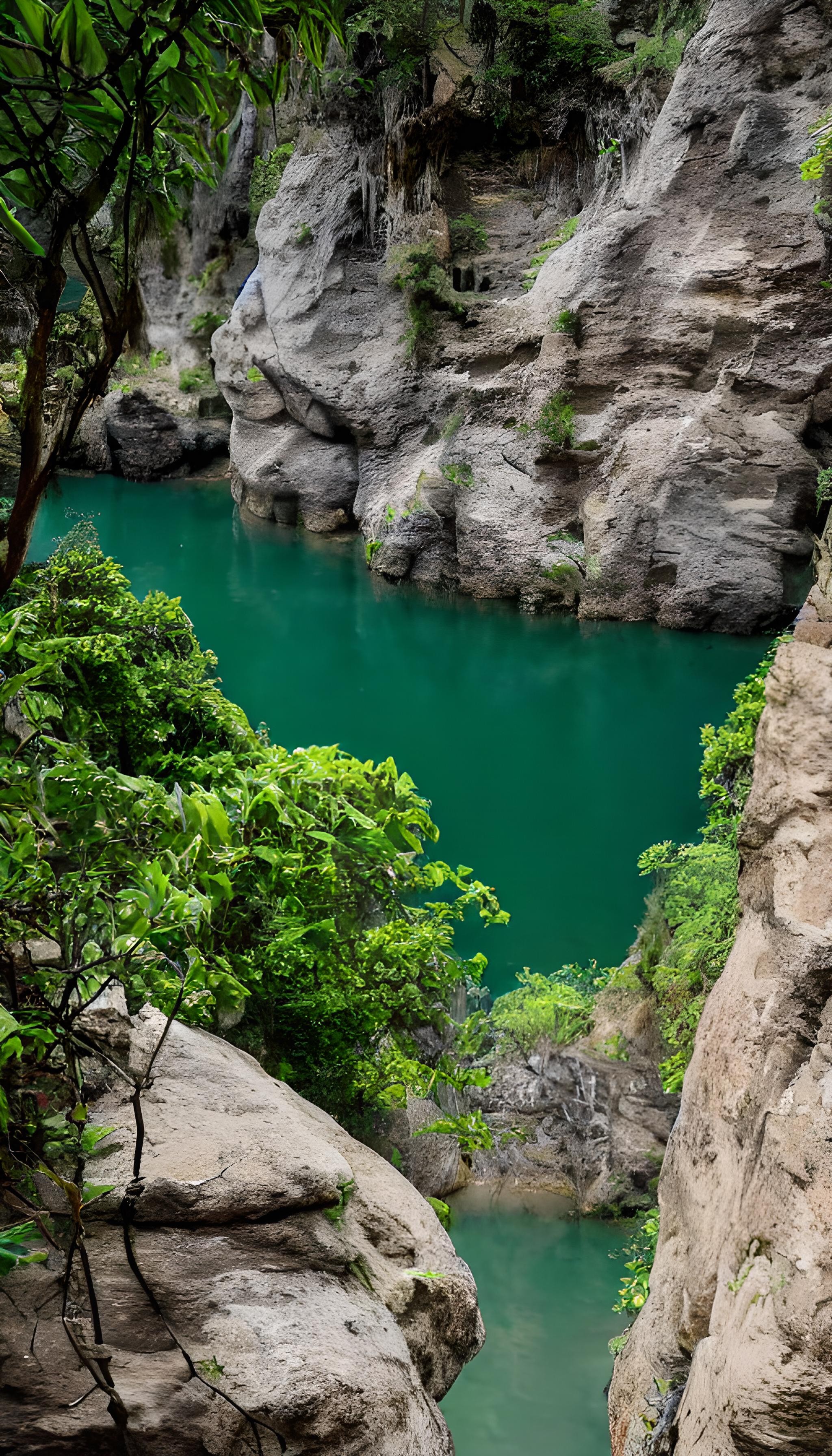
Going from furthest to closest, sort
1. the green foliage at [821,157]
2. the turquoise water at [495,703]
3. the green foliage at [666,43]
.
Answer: the green foliage at [666,43]
the turquoise water at [495,703]
the green foliage at [821,157]

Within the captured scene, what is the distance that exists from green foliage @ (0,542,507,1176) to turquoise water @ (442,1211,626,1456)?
3.19 feet

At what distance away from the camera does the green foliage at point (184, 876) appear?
171 cm

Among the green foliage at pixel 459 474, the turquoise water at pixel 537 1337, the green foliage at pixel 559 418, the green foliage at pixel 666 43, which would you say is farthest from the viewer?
the green foliage at pixel 459 474

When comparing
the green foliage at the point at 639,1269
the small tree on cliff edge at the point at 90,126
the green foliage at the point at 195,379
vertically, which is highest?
the green foliage at the point at 195,379

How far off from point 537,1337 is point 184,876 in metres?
3.41

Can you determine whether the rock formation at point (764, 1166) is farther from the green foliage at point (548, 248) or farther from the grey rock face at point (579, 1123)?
the green foliage at point (548, 248)

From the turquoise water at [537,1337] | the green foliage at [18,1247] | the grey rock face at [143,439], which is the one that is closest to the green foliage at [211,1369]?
the green foliage at [18,1247]

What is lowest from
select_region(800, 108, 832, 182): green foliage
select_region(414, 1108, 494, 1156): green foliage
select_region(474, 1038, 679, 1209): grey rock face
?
select_region(474, 1038, 679, 1209): grey rock face

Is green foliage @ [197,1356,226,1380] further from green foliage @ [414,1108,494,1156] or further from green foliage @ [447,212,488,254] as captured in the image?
green foliage @ [447,212,488,254]

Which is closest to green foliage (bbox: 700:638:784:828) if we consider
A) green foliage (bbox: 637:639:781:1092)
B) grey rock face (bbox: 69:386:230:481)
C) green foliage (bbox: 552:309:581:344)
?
green foliage (bbox: 637:639:781:1092)

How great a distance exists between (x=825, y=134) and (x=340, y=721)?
17.8ft

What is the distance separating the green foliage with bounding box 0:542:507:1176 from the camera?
171cm

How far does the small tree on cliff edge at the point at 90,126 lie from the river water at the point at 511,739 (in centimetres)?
381

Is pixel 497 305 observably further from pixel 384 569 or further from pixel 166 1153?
pixel 166 1153
